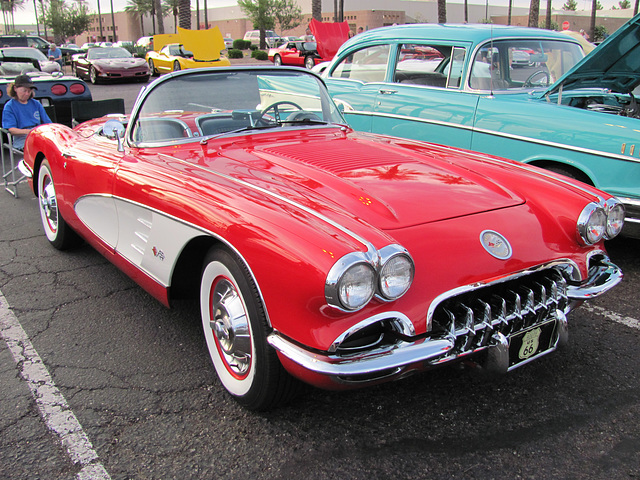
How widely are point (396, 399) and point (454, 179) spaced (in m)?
1.10

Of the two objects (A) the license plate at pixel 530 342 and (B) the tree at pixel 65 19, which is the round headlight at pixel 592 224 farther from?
(B) the tree at pixel 65 19

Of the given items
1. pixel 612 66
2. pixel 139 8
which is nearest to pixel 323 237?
pixel 612 66

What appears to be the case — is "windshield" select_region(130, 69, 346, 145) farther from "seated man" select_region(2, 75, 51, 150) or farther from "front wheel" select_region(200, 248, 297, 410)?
"seated man" select_region(2, 75, 51, 150)

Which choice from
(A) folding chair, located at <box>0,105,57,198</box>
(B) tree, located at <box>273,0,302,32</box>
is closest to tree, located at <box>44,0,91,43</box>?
(B) tree, located at <box>273,0,302,32</box>

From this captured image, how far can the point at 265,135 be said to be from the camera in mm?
3309

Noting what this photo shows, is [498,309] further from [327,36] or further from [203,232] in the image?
[327,36]

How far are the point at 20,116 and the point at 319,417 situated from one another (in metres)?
5.18

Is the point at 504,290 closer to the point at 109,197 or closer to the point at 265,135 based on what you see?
the point at 265,135

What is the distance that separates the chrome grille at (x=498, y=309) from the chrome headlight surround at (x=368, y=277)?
9.8 inches

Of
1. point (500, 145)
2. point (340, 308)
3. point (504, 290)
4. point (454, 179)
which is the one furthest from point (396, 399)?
Result: point (500, 145)

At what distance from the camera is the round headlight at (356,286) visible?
1871 millimetres

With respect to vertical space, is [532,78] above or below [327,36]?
below

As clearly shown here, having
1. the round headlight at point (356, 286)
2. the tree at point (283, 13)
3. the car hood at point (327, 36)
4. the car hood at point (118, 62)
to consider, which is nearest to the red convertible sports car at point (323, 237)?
the round headlight at point (356, 286)

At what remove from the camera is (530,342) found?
2.25 metres
